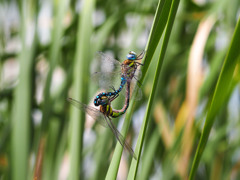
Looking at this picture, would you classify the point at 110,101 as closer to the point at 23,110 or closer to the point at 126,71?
the point at 126,71

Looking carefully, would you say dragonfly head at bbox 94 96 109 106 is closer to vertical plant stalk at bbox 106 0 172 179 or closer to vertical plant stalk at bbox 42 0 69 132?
vertical plant stalk at bbox 106 0 172 179

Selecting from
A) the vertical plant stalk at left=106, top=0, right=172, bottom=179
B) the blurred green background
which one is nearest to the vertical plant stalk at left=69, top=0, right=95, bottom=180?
the blurred green background

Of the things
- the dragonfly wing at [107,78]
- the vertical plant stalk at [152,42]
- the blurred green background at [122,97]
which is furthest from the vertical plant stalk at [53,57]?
the vertical plant stalk at [152,42]

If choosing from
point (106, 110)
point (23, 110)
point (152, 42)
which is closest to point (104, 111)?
point (106, 110)

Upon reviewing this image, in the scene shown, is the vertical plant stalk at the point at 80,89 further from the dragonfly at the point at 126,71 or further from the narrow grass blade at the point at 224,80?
the narrow grass blade at the point at 224,80

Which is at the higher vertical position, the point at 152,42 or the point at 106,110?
the point at 152,42

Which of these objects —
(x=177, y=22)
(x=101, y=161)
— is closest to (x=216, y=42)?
(x=177, y=22)
